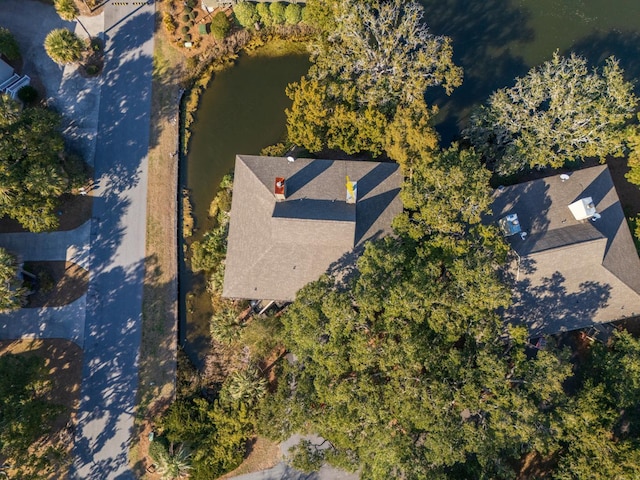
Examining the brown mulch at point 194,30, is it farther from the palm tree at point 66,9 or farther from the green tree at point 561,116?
the green tree at point 561,116

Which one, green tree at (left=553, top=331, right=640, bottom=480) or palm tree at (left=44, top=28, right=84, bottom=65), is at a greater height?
palm tree at (left=44, top=28, right=84, bottom=65)

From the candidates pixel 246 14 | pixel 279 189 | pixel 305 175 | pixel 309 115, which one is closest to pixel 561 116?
pixel 309 115

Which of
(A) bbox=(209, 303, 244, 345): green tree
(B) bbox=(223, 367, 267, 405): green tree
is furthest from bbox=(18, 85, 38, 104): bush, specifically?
(B) bbox=(223, 367, 267, 405): green tree

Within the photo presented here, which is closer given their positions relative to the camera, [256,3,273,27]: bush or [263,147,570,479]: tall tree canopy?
[263,147,570,479]: tall tree canopy

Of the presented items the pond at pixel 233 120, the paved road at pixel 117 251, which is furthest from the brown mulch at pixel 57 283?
the pond at pixel 233 120

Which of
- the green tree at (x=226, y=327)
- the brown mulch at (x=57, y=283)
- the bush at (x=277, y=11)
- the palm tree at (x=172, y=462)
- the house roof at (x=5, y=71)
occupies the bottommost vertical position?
the palm tree at (x=172, y=462)

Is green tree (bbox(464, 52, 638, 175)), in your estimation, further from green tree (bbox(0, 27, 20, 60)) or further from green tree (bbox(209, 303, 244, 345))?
green tree (bbox(0, 27, 20, 60))
